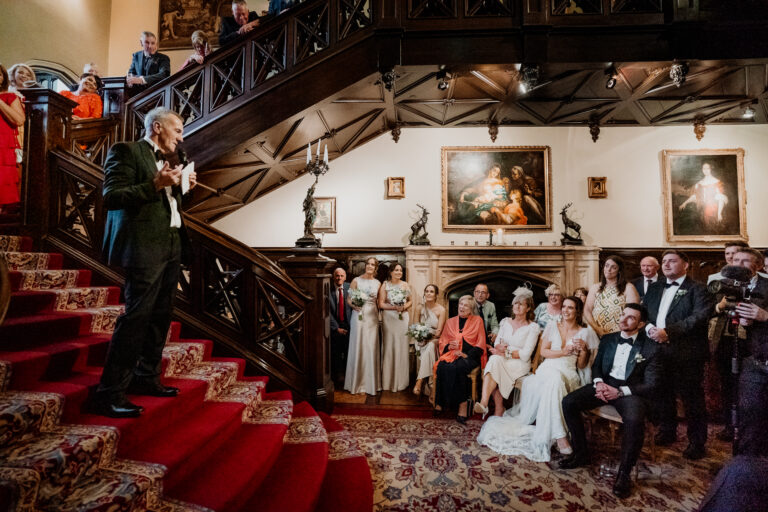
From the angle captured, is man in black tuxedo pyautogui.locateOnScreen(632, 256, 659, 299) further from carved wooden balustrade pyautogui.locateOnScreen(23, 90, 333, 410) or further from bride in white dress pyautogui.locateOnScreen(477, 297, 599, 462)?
carved wooden balustrade pyautogui.locateOnScreen(23, 90, 333, 410)

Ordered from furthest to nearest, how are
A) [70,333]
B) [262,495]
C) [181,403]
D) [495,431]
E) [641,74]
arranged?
[641,74] → [495,431] → [70,333] → [181,403] → [262,495]

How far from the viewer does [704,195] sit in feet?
21.4

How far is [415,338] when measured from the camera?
464 centimetres

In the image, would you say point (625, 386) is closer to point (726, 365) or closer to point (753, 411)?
point (753, 411)

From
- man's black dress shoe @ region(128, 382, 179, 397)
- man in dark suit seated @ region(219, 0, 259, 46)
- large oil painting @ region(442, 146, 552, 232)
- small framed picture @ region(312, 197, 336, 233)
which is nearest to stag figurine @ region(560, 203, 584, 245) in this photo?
large oil painting @ region(442, 146, 552, 232)

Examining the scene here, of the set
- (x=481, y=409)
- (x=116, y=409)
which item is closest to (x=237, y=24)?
(x=116, y=409)


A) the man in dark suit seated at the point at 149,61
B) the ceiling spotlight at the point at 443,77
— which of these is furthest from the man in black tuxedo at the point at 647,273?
the man in dark suit seated at the point at 149,61

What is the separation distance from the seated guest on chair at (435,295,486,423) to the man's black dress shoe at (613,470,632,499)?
1.52m

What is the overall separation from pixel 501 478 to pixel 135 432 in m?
2.52

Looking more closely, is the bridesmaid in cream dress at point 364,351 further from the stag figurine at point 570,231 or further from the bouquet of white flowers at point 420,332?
the stag figurine at point 570,231

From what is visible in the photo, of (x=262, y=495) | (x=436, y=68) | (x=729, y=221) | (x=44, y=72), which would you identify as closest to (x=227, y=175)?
(x=436, y=68)

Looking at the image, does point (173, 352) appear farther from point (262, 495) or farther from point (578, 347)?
point (578, 347)

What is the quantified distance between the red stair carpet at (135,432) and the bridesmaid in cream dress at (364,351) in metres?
1.56

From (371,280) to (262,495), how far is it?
342 centimetres
